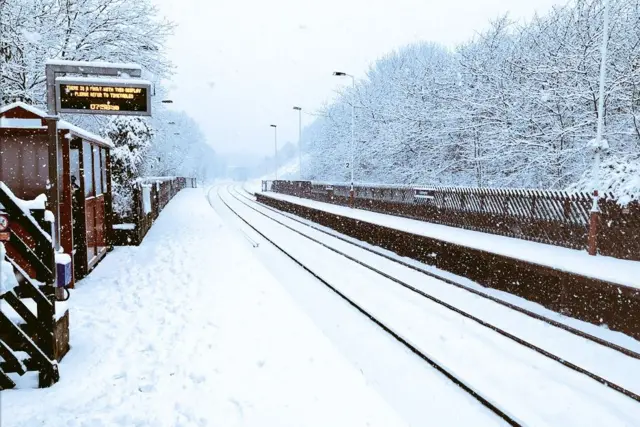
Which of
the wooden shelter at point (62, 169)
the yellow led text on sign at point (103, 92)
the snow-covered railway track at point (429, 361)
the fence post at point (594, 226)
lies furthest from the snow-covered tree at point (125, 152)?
the fence post at point (594, 226)

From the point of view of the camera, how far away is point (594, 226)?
10461 mm

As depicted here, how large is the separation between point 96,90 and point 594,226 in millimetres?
10955

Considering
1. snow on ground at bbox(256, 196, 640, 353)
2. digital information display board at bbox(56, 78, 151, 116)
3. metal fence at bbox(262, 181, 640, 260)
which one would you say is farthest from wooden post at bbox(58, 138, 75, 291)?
metal fence at bbox(262, 181, 640, 260)

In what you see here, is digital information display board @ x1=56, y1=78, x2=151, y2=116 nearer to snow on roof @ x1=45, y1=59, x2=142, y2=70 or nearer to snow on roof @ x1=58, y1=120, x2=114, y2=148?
snow on roof @ x1=45, y1=59, x2=142, y2=70

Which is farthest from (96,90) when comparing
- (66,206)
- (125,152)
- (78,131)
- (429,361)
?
(125,152)

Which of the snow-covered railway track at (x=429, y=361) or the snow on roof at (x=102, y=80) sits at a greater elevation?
the snow on roof at (x=102, y=80)

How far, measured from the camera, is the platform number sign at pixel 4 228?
4223 millimetres

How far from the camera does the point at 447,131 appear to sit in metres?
24.8

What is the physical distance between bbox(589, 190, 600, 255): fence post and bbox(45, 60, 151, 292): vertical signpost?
9974 mm

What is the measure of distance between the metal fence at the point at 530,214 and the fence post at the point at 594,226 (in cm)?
25

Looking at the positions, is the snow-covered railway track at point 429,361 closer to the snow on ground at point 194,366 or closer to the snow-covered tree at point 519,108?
the snow on ground at point 194,366

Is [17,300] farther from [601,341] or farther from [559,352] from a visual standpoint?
[601,341]

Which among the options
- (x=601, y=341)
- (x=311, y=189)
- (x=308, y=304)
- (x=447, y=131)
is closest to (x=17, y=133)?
(x=308, y=304)

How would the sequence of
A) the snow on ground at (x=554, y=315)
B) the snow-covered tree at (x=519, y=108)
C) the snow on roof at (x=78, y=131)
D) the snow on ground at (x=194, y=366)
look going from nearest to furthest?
the snow on ground at (x=194, y=366) < the snow on ground at (x=554, y=315) < the snow on roof at (x=78, y=131) < the snow-covered tree at (x=519, y=108)
